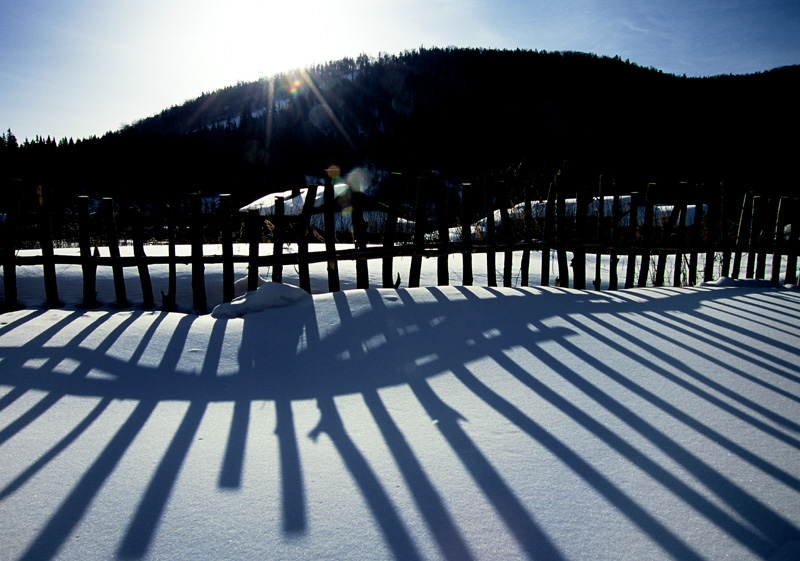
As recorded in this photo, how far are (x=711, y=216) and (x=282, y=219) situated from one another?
678 centimetres

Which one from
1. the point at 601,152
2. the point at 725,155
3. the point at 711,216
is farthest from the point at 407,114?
the point at 711,216

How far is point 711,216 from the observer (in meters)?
6.77

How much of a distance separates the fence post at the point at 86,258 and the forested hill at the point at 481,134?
34777 millimetres

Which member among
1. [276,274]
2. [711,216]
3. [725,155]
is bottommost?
[276,274]

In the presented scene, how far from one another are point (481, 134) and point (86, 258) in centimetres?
5574

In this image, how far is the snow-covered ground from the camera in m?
1.28

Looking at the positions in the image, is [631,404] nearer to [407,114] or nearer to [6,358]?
[6,358]

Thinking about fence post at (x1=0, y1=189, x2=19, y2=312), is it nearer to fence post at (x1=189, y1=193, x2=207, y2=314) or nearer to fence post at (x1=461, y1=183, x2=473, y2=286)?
fence post at (x1=189, y1=193, x2=207, y2=314)

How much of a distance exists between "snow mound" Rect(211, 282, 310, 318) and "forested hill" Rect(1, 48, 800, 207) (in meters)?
35.2

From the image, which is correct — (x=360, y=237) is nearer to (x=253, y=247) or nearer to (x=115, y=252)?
(x=253, y=247)

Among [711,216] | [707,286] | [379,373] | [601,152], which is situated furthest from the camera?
[601,152]

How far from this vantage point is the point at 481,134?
180 ft

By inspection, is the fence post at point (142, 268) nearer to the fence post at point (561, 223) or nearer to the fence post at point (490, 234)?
the fence post at point (490, 234)

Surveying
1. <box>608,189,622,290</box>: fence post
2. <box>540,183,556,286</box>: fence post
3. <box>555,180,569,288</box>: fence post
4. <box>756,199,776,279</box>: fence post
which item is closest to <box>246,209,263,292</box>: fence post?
<box>540,183,556,286</box>: fence post
